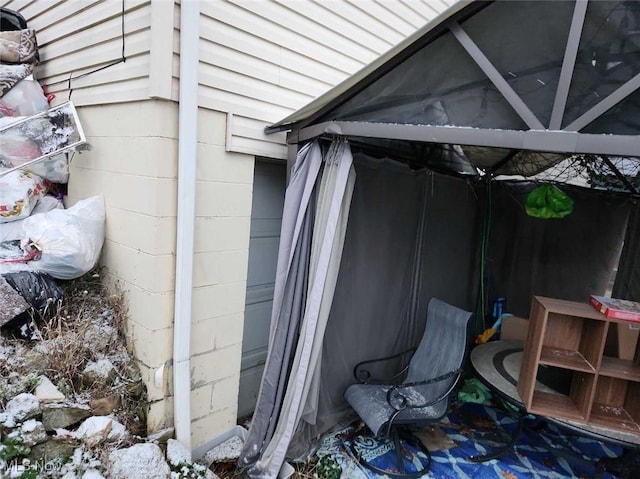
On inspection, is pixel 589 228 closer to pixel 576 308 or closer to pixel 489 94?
pixel 576 308

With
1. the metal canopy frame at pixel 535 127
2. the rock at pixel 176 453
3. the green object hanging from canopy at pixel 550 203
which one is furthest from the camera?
the green object hanging from canopy at pixel 550 203

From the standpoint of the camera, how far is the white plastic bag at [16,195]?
2.46 m

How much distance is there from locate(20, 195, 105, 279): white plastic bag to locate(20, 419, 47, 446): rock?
858 millimetres

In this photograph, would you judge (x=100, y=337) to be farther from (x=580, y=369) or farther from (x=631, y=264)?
(x=631, y=264)

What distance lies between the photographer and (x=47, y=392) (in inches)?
76.9

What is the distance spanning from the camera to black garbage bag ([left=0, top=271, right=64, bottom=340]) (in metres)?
2.10

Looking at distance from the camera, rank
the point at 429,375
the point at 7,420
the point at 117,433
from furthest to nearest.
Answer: the point at 429,375 → the point at 117,433 → the point at 7,420

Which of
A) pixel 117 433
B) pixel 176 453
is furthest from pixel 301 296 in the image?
pixel 117 433

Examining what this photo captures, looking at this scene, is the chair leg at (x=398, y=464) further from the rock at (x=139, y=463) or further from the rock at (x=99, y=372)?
the rock at (x=99, y=372)

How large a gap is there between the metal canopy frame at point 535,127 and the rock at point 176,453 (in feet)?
6.96

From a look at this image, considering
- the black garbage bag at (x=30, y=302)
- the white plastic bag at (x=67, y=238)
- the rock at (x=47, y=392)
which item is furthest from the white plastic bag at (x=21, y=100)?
the rock at (x=47, y=392)

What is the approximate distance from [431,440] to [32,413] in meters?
2.71

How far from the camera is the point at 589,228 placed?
424 centimetres

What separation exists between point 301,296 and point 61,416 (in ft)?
4.67
